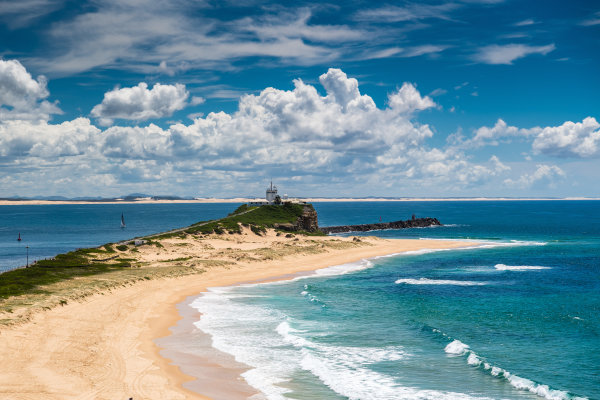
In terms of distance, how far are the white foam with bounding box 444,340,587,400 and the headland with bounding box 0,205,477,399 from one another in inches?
505

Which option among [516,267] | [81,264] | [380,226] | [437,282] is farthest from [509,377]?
[380,226]

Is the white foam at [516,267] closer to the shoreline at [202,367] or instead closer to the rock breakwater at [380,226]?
the shoreline at [202,367]

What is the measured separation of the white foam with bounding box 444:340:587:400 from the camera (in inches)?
877

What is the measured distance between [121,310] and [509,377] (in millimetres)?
28809

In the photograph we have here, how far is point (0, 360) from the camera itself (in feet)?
79.9

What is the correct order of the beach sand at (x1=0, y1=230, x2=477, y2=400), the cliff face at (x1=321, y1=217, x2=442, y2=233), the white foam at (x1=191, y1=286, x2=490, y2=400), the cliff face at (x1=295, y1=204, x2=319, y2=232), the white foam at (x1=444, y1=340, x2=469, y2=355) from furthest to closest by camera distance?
the cliff face at (x1=321, y1=217, x2=442, y2=233)
the cliff face at (x1=295, y1=204, x2=319, y2=232)
the white foam at (x1=444, y1=340, x2=469, y2=355)
the white foam at (x1=191, y1=286, x2=490, y2=400)
the beach sand at (x1=0, y1=230, x2=477, y2=400)

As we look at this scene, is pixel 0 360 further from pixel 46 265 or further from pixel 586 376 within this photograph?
pixel 46 265

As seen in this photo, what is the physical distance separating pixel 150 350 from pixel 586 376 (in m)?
24.2

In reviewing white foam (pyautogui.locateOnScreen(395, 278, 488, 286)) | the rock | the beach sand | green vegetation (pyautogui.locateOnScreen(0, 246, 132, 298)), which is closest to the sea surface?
white foam (pyautogui.locateOnScreen(395, 278, 488, 286))

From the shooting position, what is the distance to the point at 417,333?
1316 inches

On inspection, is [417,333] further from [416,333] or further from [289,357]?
[289,357]

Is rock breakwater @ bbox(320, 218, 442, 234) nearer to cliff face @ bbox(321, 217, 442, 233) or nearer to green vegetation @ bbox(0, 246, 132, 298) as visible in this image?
cliff face @ bbox(321, 217, 442, 233)

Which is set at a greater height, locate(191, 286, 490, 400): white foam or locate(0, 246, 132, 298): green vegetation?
locate(0, 246, 132, 298): green vegetation

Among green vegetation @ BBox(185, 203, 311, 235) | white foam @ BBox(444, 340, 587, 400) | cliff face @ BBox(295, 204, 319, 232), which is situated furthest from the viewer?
cliff face @ BBox(295, 204, 319, 232)
